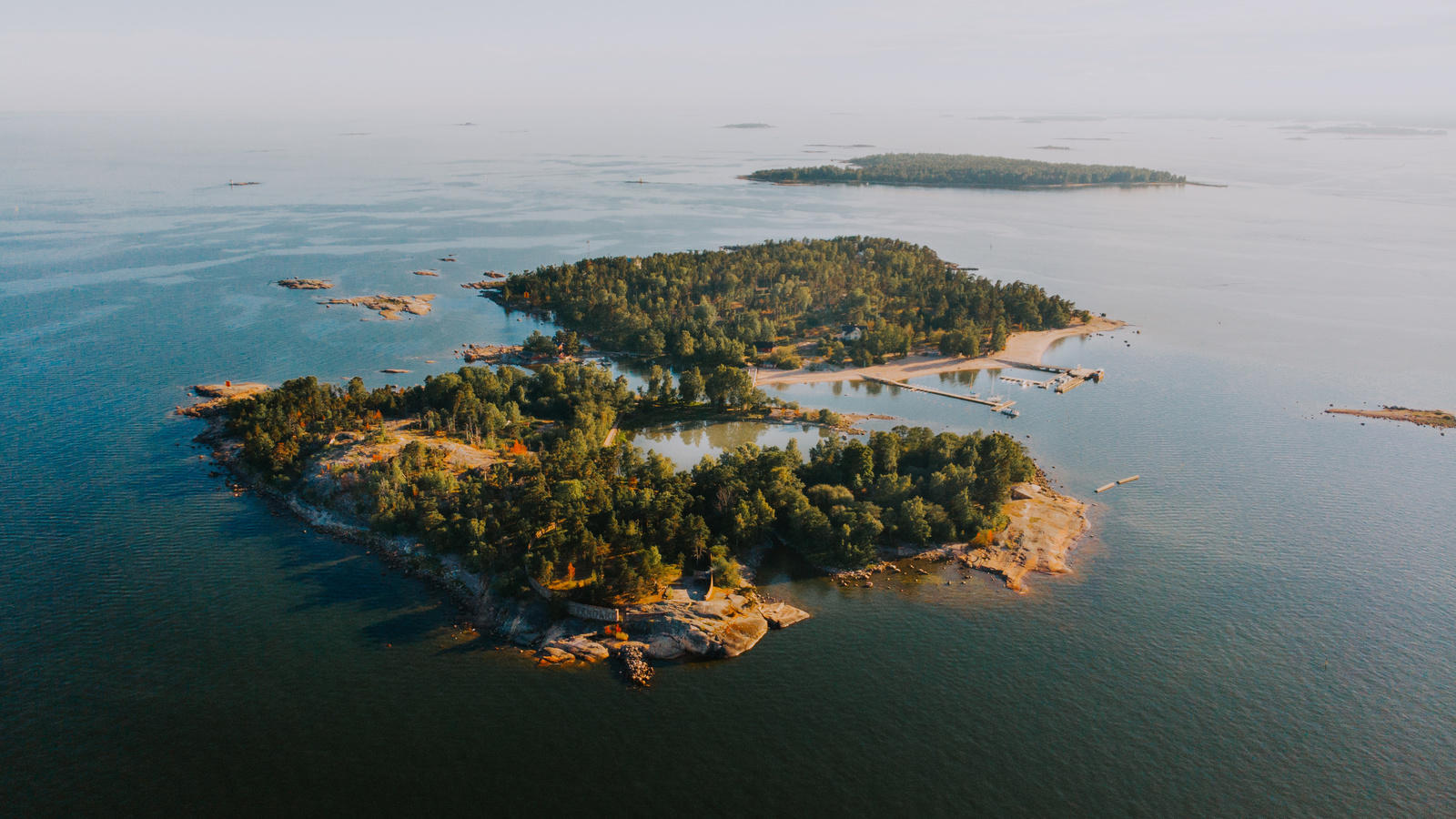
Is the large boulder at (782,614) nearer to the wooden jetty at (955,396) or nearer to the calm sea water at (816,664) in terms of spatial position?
the calm sea water at (816,664)

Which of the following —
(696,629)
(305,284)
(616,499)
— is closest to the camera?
(696,629)

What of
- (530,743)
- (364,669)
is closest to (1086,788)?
(530,743)

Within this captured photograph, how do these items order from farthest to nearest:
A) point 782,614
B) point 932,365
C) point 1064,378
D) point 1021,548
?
point 932,365 → point 1064,378 → point 1021,548 → point 782,614

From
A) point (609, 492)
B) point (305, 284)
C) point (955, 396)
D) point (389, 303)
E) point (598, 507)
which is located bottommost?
point (598, 507)

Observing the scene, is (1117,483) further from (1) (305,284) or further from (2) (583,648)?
(1) (305,284)

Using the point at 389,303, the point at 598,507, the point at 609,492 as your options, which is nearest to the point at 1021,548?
the point at 609,492

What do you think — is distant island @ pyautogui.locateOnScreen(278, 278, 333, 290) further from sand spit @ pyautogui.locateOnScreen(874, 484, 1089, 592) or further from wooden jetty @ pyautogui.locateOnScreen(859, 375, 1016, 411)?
sand spit @ pyautogui.locateOnScreen(874, 484, 1089, 592)
